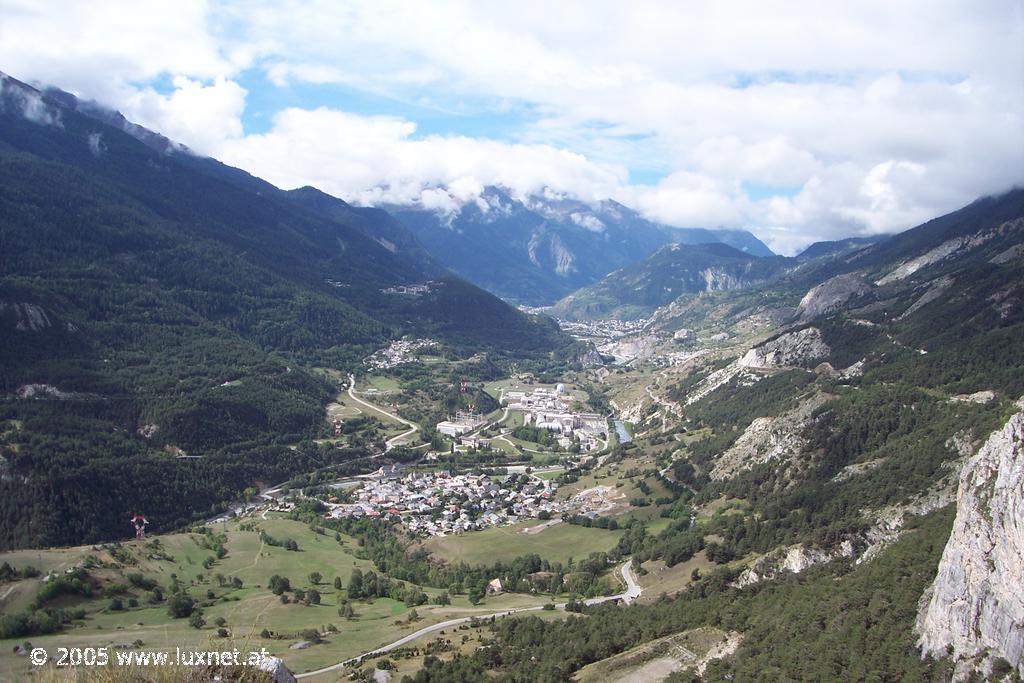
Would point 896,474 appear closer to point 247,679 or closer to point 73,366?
point 247,679

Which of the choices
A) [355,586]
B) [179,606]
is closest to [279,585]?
[355,586]

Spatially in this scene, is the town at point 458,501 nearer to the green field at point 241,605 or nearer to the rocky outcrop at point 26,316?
the green field at point 241,605

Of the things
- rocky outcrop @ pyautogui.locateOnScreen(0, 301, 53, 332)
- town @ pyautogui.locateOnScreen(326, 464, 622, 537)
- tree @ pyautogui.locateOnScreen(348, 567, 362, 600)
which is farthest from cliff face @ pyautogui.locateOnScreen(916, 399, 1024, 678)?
rocky outcrop @ pyautogui.locateOnScreen(0, 301, 53, 332)

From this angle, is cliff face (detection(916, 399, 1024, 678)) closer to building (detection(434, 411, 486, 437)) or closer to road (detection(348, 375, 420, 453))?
road (detection(348, 375, 420, 453))

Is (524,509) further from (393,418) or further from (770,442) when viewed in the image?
(393,418)

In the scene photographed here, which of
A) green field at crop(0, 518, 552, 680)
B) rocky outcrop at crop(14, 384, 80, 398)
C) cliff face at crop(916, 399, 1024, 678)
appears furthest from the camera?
rocky outcrop at crop(14, 384, 80, 398)

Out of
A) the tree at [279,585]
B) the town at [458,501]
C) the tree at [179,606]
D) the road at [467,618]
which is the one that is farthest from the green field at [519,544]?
the tree at [179,606]
